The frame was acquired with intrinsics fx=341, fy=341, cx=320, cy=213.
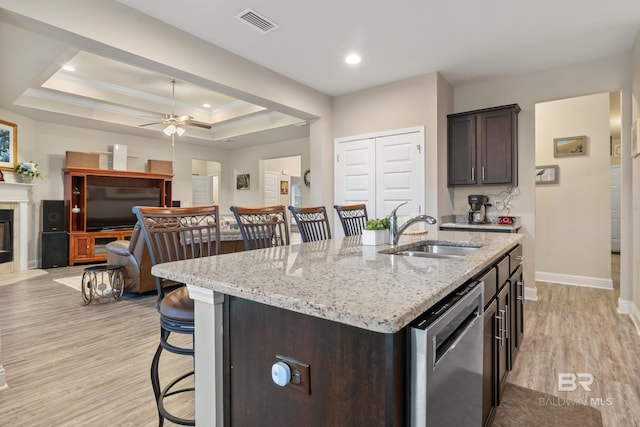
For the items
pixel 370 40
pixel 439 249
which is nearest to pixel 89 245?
pixel 370 40

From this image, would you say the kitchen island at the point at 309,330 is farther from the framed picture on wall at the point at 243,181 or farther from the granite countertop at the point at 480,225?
the framed picture on wall at the point at 243,181

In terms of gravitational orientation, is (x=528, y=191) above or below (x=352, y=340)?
above

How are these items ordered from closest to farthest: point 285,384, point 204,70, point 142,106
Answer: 1. point 285,384
2. point 204,70
3. point 142,106

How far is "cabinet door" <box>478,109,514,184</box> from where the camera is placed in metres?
4.08

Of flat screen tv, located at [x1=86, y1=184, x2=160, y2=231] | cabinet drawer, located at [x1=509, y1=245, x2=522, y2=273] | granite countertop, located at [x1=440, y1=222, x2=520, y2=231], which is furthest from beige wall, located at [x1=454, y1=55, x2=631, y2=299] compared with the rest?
flat screen tv, located at [x1=86, y1=184, x2=160, y2=231]

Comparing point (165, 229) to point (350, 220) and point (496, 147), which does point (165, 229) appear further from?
point (496, 147)

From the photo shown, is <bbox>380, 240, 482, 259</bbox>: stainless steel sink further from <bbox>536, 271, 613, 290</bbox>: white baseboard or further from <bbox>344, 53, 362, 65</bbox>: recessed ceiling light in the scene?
<bbox>536, 271, 613, 290</bbox>: white baseboard

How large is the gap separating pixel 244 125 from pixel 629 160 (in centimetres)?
622

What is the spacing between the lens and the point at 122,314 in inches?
135

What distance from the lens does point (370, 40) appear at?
3410mm

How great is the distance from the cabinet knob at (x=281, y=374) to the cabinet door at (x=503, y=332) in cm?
120

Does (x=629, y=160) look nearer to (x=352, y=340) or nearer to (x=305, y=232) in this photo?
(x=305, y=232)

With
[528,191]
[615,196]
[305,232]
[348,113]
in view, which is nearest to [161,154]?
[348,113]

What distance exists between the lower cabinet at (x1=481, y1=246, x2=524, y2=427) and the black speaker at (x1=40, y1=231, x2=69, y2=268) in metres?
7.07
